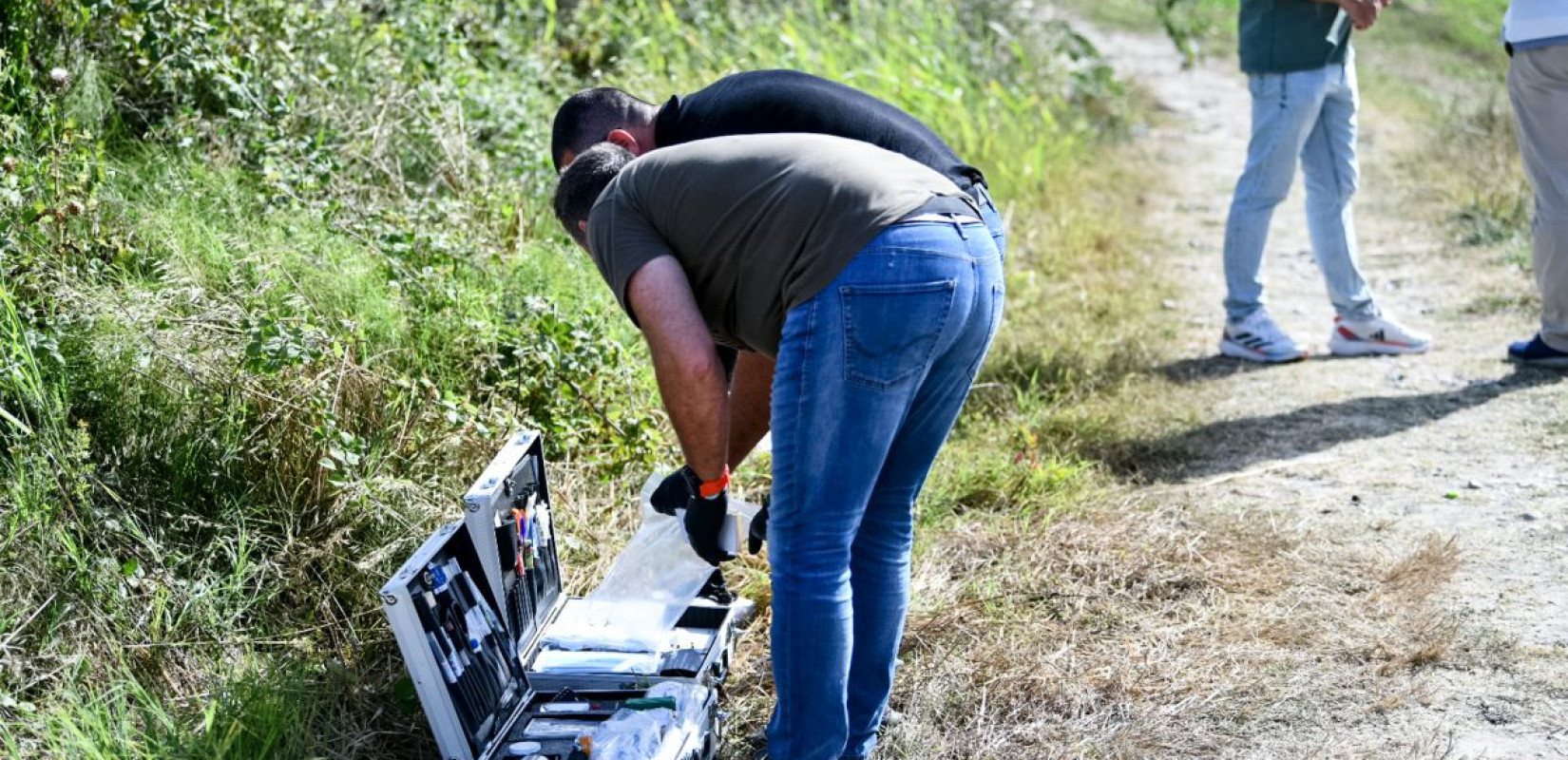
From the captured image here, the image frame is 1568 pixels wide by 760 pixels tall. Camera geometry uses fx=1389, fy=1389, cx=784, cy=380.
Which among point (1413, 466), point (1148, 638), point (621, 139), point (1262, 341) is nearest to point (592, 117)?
point (621, 139)

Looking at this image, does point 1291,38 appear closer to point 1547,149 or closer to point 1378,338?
point 1547,149

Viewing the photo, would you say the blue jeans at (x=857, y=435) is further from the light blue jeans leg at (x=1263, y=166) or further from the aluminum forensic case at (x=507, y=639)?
the light blue jeans leg at (x=1263, y=166)

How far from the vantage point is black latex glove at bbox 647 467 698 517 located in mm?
3005

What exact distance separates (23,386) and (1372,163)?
8105mm

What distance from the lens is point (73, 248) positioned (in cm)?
362

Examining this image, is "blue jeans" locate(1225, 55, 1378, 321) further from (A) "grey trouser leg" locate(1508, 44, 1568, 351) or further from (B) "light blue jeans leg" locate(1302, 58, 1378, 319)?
(A) "grey trouser leg" locate(1508, 44, 1568, 351)

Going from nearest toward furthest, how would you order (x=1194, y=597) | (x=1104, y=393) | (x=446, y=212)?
(x=1194, y=597) → (x=446, y=212) → (x=1104, y=393)

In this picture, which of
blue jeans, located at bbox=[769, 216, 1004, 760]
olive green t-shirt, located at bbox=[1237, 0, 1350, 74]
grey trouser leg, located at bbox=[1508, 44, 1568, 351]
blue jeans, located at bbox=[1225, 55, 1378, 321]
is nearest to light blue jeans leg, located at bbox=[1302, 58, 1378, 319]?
blue jeans, located at bbox=[1225, 55, 1378, 321]

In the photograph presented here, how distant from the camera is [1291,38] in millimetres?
5027

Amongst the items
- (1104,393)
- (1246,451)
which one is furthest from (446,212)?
(1246,451)

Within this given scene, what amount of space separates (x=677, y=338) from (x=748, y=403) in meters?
0.71

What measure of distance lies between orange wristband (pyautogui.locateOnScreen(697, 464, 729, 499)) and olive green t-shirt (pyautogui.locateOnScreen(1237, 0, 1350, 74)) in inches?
129

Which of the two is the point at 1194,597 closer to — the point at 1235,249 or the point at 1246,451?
the point at 1246,451

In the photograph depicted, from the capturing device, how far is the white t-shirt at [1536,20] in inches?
180
